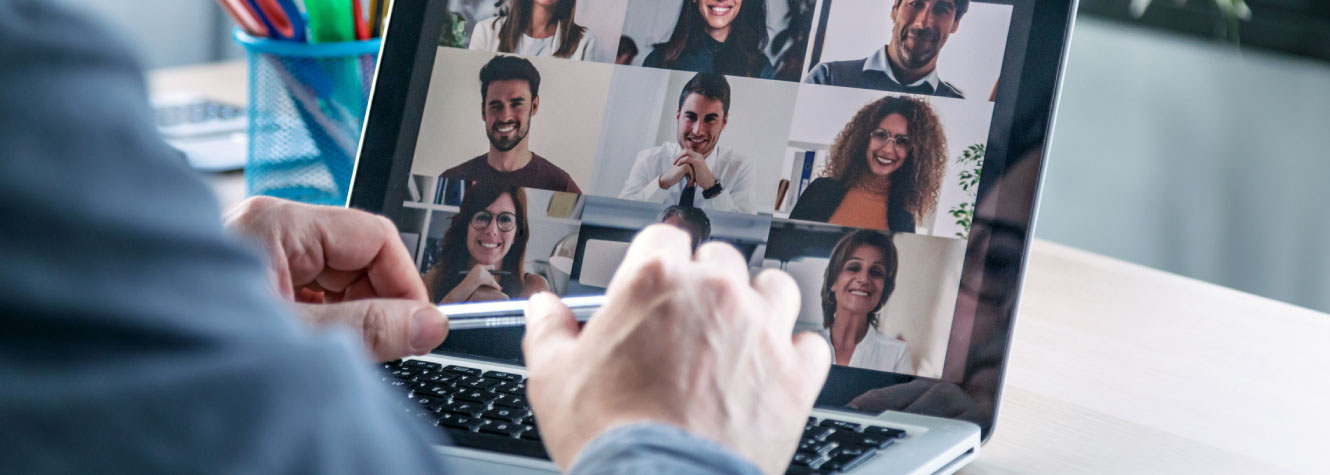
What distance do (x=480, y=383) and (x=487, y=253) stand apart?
76 mm

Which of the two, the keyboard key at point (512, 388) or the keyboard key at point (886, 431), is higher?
the keyboard key at point (886, 431)

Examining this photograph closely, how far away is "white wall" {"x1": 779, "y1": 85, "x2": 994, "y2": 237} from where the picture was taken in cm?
55

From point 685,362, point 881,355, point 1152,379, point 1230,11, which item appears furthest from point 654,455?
point 1230,11

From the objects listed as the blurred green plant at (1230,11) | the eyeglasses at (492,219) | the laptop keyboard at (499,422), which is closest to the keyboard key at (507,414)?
the laptop keyboard at (499,422)

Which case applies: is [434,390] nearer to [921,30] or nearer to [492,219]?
[492,219]

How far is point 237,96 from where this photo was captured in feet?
4.22

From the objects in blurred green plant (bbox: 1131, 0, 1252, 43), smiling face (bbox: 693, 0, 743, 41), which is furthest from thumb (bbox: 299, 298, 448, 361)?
blurred green plant (bbox: 1131, 0, 1252, 43)

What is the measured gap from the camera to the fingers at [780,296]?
0.38 metres

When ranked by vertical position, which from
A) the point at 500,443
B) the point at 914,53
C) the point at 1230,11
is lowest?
the point at 500,443

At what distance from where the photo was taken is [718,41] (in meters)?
0.59

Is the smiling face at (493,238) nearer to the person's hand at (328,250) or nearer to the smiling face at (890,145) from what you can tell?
the person's hand at (328,250)

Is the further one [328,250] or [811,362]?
[328,250]

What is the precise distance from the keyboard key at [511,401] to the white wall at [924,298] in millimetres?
150

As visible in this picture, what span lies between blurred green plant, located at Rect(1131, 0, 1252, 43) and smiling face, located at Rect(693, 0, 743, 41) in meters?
1.21
